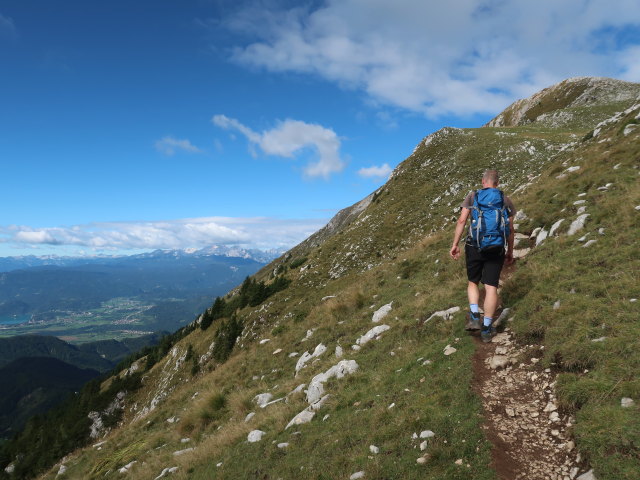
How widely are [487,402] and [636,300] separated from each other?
3921 mm

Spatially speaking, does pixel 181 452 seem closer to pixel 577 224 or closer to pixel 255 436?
pixel 255 436

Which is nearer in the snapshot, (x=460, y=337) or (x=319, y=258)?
(x=460, y=337)

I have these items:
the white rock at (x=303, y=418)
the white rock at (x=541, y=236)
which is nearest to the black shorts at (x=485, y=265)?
the white rock at (x=303, y=418)

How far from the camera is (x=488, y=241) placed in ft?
27.6

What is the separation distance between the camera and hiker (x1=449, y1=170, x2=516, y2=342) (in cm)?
841

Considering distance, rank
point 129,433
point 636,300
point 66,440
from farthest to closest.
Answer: point 66,440, point 129,433, point 636,300

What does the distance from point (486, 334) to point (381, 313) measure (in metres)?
6.18

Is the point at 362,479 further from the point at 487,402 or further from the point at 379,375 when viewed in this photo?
the point at 379,375

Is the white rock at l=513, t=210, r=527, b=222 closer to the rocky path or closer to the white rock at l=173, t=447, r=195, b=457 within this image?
the rocky path

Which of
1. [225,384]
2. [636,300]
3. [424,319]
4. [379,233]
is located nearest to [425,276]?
[424,319]

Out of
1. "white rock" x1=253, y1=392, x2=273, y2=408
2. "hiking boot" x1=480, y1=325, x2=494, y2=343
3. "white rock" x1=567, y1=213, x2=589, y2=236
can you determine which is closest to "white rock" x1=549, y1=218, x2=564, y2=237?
"white rock" x1=567, y1=213, x2=589, y2=236

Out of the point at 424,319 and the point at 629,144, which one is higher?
the point at 629,144

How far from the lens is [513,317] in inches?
350

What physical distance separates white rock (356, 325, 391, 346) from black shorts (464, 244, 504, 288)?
170 inches
